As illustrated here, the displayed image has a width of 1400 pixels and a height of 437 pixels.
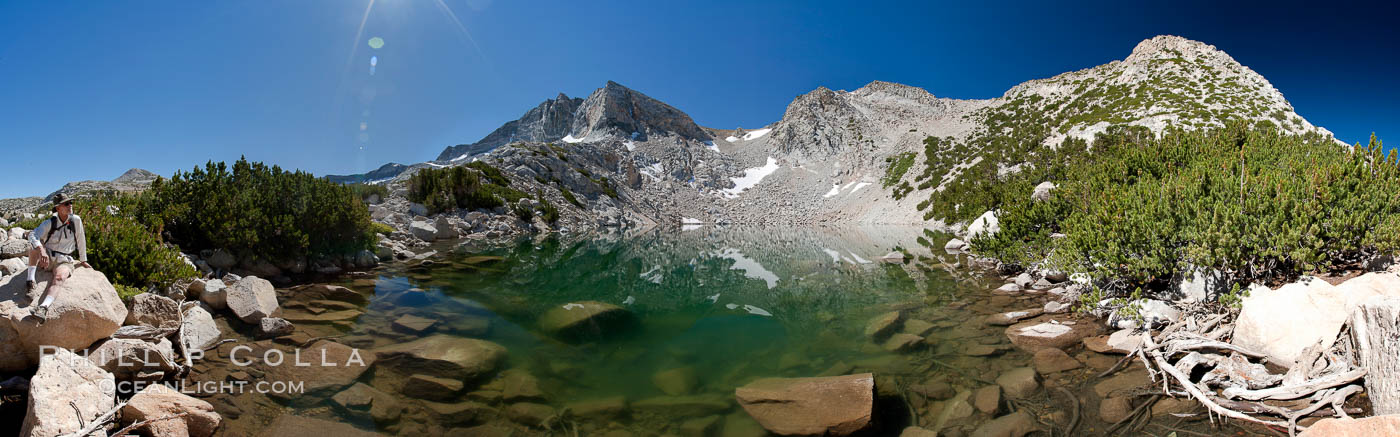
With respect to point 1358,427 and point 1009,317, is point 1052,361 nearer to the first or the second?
point 1009,317

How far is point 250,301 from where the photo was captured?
337 inches

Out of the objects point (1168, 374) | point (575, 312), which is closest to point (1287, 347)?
point (1168, 374)

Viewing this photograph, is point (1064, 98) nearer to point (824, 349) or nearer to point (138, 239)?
point (824, 349)

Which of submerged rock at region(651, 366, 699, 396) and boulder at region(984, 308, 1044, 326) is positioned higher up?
boulder at region(984, 308, 1044, 326)

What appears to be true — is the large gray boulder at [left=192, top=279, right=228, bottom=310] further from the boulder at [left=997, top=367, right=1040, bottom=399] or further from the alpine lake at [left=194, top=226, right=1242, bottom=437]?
the boulder at [left=997, top=367, right=1040, bottom=399]

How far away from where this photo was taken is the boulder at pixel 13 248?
669cm

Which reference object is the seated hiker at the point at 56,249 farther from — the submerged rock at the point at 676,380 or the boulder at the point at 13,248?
the submerged rock at the point at 676,380

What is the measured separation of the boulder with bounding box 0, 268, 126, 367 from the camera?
5.00 meters

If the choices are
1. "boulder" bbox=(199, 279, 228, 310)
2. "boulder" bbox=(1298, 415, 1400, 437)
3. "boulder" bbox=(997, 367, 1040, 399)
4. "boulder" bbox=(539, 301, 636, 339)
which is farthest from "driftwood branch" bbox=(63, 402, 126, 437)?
"boulder" bbox=(1298, 415, 1400, 437)

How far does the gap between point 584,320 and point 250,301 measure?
6418mm

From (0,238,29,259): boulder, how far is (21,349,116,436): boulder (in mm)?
3761

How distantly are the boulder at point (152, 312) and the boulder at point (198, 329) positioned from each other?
29 cm

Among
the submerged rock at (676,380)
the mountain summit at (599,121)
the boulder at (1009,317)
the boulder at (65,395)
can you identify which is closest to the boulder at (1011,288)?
the boulder at (1009,317)

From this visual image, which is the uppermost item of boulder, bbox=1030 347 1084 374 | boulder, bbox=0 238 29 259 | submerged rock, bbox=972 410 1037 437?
boulder, bbox=0 238 29 259
